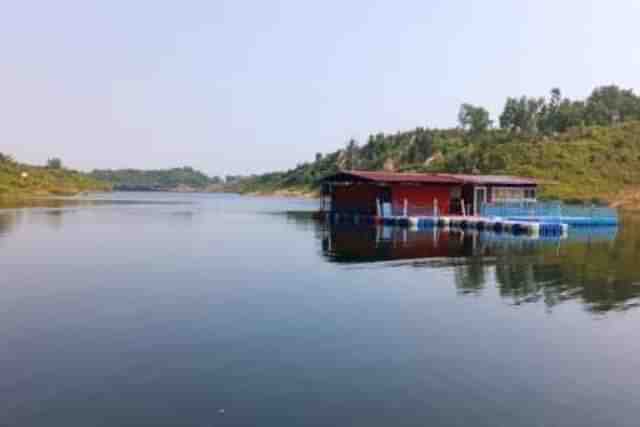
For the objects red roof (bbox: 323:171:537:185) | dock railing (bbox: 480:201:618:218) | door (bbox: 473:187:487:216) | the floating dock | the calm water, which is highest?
red roof (bbox: 323:171:537:185)

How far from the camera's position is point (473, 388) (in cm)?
1130

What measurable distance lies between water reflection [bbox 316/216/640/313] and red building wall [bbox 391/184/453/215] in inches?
231

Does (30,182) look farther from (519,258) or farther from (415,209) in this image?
(519,258)

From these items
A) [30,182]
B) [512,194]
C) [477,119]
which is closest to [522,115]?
[477,119]

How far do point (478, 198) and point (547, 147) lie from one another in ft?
212

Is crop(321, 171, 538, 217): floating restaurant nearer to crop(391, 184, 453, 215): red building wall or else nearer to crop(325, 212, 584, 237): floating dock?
crop(391, 184, 453, 215): red building wall

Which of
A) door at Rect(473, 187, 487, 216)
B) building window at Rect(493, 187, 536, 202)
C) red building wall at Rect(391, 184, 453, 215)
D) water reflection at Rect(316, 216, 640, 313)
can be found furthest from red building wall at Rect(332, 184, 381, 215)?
building window at Rect(493, 187, 536, 202)

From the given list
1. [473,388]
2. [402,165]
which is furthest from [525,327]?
[402,165]

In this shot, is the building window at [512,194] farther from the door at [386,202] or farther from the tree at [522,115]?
the tree at [522,115]

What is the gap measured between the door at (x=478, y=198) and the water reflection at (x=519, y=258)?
386 inches

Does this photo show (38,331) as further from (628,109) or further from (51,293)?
(628,109)

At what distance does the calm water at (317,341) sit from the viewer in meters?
10.2

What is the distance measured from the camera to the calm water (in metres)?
10.2

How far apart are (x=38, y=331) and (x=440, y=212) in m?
44.9
